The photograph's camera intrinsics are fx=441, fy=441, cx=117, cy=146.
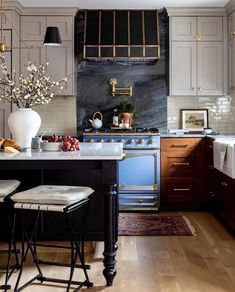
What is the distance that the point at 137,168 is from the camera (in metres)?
5.41

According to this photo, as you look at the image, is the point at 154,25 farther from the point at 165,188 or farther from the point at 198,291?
the point at 198,291

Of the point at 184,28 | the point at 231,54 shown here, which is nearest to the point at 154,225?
the point at 231,54

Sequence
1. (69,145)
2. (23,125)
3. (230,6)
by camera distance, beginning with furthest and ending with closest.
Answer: (230,6) < (23,125) < (69,145)

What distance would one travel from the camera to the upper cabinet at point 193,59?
5.75 metres

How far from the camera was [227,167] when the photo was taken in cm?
423

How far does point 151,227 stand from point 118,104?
204cm

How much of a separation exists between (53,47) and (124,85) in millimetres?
1076

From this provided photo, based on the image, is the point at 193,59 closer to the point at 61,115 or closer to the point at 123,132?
the point at 123,132

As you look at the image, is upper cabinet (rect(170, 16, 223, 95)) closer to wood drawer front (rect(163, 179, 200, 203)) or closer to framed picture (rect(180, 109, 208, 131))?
framed picture (rect(180, 109, 208, 131))

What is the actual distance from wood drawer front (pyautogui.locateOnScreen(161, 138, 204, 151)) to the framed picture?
2.05ft

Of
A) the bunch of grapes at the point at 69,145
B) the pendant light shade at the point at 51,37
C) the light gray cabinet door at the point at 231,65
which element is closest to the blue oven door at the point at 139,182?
the light gray cabinet door at the point at 231,65

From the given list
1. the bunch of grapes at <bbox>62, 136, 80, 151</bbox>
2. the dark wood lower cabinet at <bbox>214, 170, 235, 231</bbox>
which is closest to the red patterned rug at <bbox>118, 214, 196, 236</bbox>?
the dark wood lower cabinet at <bbox>214, 170, 235, 231</bbox>

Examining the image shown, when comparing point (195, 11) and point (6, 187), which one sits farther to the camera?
point (195, 11)

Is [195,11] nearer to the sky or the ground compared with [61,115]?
nearer to the sky
